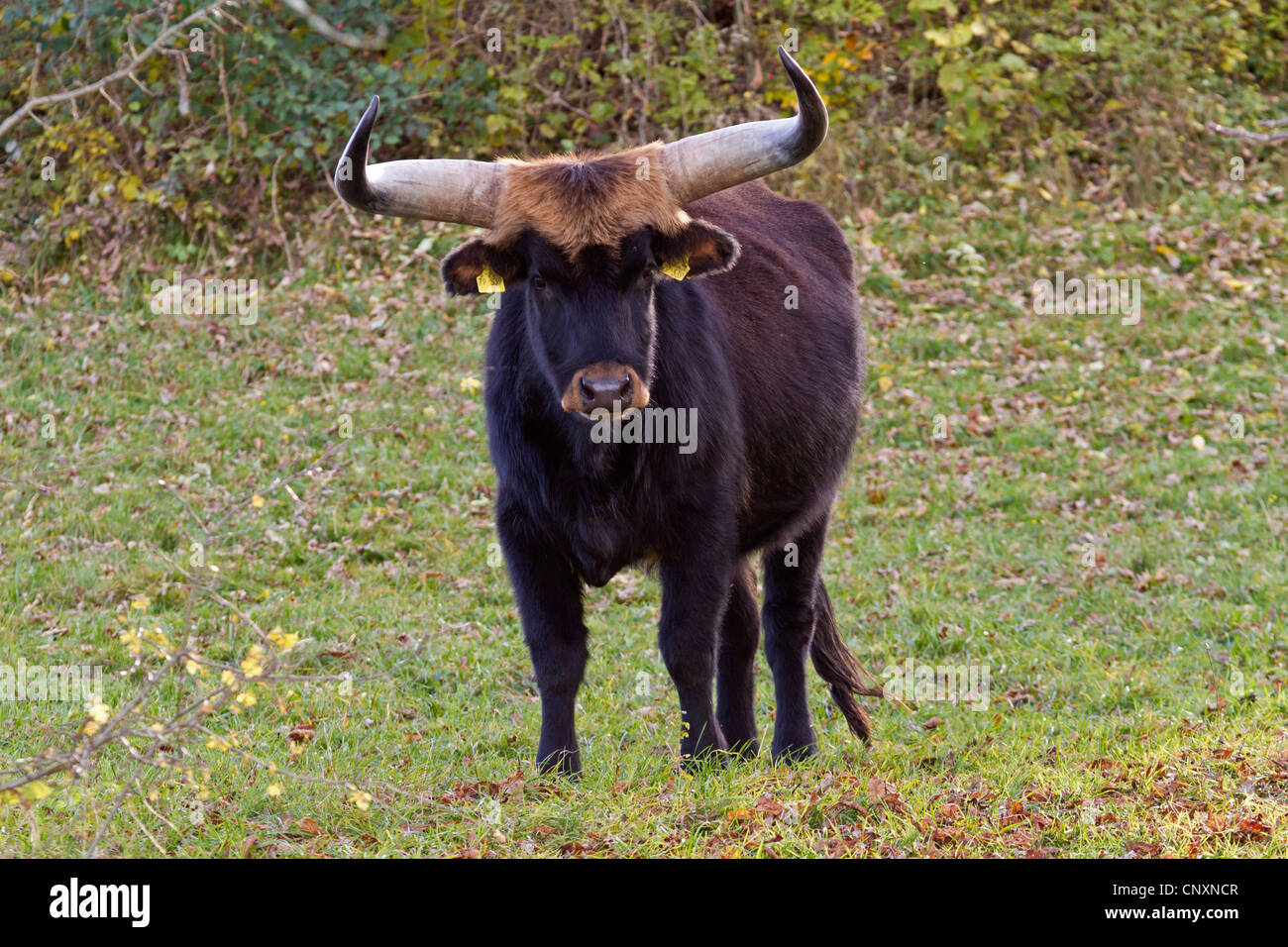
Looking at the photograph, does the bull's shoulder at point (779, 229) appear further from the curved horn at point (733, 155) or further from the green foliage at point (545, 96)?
the green foliage at point (545, 96)

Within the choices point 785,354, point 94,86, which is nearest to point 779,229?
point 785,354

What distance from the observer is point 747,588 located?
564 centimetres

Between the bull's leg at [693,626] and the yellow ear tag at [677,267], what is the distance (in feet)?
3.20

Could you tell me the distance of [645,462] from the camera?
15.8 feet

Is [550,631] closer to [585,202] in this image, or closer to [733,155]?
[585,202]

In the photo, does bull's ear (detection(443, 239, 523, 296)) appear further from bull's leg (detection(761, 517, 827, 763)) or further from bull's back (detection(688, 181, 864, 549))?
bull's leg (detection(761, 517, 827, 763))

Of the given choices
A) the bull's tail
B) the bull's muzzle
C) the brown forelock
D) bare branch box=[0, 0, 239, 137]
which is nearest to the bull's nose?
the bull's muzzle

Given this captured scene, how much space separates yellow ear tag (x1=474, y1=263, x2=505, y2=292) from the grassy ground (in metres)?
0.76

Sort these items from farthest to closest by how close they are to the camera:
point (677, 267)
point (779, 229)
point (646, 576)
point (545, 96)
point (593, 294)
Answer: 1. point (545, 96)
2. point (779, 229)
3. point (646, 576)
4. point (677, 267)
5. point (593, 294)

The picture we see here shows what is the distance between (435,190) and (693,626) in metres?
1.73

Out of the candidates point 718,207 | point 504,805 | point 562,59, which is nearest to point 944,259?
point 562,59

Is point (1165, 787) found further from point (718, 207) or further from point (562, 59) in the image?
point (562, 59)

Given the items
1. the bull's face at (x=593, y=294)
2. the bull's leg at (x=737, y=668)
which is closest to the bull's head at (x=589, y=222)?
the bull's face at (x=593, y=294)
